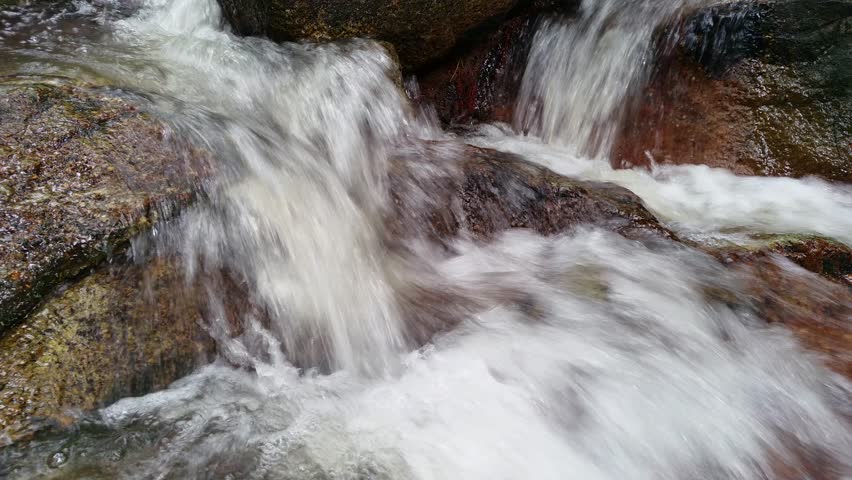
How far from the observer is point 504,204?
13.5 feet

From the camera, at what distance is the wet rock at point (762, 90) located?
16.5ft

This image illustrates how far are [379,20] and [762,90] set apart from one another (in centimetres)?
335

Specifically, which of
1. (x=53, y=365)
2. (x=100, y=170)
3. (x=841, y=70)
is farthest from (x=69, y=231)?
(x=841, y=70)

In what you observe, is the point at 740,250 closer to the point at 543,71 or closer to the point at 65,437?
the point at 543,71

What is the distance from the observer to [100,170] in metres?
2.77

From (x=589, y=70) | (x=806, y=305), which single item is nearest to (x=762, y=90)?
(x=589, y=70)

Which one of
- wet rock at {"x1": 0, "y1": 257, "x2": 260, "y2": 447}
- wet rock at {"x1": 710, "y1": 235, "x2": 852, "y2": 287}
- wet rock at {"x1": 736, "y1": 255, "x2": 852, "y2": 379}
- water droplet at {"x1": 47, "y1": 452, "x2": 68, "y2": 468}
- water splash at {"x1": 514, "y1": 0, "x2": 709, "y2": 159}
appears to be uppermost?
water splash at {"x1": 514, "y1": 0, "x2": 709, "y2": 159}

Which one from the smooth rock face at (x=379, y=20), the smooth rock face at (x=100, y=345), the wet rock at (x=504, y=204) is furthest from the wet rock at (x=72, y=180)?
the smooth rock face at (x=379, y=20)

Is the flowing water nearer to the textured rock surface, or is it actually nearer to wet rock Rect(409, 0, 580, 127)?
the textured rock surface

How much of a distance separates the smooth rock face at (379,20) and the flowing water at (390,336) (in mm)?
433

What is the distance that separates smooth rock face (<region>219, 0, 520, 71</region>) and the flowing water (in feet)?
1.42

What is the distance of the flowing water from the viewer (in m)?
2.56

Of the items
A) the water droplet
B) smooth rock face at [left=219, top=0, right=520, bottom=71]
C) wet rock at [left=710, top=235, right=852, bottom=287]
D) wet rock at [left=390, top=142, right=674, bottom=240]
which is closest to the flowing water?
the water droplet

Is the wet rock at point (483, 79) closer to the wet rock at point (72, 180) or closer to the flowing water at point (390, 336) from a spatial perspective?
the flowing water at point (390, 336)
